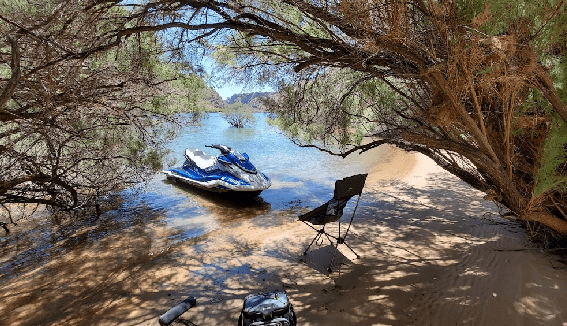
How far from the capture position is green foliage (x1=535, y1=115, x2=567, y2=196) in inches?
119

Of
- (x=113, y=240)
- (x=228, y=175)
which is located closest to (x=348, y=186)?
(x=113, y=240)

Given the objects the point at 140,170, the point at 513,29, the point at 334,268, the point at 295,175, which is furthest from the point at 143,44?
the point at 295,175

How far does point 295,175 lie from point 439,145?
1150cm

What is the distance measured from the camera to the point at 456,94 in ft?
9.80

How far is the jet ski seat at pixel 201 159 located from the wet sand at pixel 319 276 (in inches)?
155

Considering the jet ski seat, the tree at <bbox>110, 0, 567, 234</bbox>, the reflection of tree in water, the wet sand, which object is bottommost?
the wet sand

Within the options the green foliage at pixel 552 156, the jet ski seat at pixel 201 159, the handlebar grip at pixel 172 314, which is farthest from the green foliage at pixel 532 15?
the jet ski seat at pixel 201 159

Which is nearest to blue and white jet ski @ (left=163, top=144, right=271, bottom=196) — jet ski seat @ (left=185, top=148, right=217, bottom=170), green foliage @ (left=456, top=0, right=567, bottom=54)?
jet ski seat @ (left=185, top=148, right=217, bottom=170)

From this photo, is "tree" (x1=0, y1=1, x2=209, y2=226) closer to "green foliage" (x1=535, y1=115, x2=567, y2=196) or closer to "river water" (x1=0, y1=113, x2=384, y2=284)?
"river water" (x1=0, y1=113, x2=384, y2=284)

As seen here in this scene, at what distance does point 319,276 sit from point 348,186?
150 centimetres

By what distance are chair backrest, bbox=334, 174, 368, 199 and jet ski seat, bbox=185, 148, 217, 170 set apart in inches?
282

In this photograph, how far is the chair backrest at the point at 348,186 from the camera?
17.7 feet

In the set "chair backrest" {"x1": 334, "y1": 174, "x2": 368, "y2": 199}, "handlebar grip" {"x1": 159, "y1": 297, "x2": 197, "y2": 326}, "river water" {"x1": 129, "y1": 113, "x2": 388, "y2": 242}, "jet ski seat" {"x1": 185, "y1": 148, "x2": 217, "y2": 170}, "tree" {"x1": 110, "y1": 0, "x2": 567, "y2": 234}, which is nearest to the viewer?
"tree" {"x1": 110, "y1": 0, "x2": 567, "y2": 234}

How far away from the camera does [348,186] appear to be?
5.48 m
